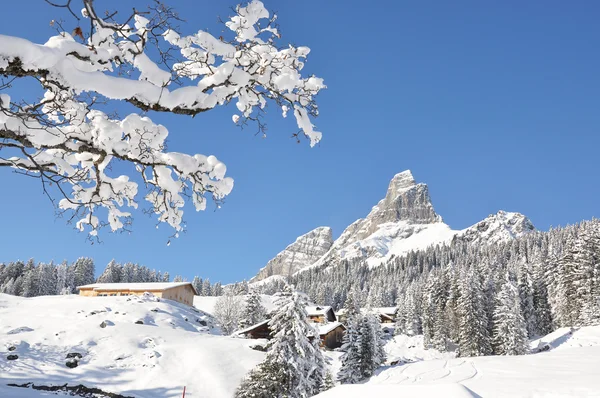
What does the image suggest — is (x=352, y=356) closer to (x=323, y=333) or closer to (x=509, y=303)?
(x=323, y=333)

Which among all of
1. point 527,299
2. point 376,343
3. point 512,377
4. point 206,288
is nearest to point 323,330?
point 376,343

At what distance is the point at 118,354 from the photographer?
36062mm

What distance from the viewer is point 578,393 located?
32.3 feet

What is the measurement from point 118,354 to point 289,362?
66.9ft

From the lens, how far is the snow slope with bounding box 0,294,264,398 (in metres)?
30.5

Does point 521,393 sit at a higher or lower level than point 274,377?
higher

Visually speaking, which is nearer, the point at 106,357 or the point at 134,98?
the point at 134,98

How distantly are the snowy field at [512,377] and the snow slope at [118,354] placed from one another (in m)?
14.7

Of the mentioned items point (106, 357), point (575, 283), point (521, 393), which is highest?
point (575, 283)

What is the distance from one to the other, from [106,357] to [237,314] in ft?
120

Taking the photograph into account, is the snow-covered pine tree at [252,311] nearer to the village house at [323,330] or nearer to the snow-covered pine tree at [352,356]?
the village house at [323,330]

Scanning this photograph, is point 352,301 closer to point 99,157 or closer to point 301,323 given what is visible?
point 301,323

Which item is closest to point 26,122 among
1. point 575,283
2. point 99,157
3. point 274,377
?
point 99,157

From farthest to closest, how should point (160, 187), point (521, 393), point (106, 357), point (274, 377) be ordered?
1. point (106, 357)
2. point (274, 377)
3. point (521, 393)
4. point (160, 187)
